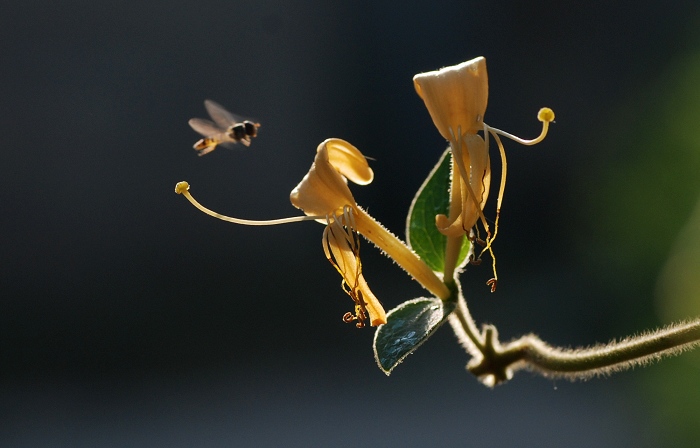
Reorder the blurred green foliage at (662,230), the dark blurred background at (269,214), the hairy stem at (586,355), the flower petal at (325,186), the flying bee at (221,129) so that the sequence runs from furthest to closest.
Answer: the dark blurred background at (269,214) < the blurred green foliage at (662,230) < the flying bee at (221,129) < the flower petal at (325,186) < the hairy stem at (586,355)

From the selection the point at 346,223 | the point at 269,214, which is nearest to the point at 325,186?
the point at 346,223

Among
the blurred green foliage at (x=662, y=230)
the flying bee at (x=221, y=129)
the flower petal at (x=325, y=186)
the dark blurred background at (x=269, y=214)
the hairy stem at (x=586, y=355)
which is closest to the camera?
the hairy stem at (x=586, y=355)

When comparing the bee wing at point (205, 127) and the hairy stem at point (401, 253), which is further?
the bee wing at point (205, 127)

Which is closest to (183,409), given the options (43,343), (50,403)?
(50,403)

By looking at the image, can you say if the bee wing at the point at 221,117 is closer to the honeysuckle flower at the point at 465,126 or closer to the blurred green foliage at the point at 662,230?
the honeysuckle flower at the point at 465,126

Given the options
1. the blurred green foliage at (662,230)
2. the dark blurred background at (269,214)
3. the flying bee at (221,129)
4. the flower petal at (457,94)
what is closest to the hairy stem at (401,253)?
the flower petal at (457,94)

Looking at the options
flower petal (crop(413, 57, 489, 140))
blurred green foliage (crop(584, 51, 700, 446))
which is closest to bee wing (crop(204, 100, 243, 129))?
flower petal (crop(413, 57, 489, 140))

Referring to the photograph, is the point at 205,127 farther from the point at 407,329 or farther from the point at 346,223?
the point at 407,329
